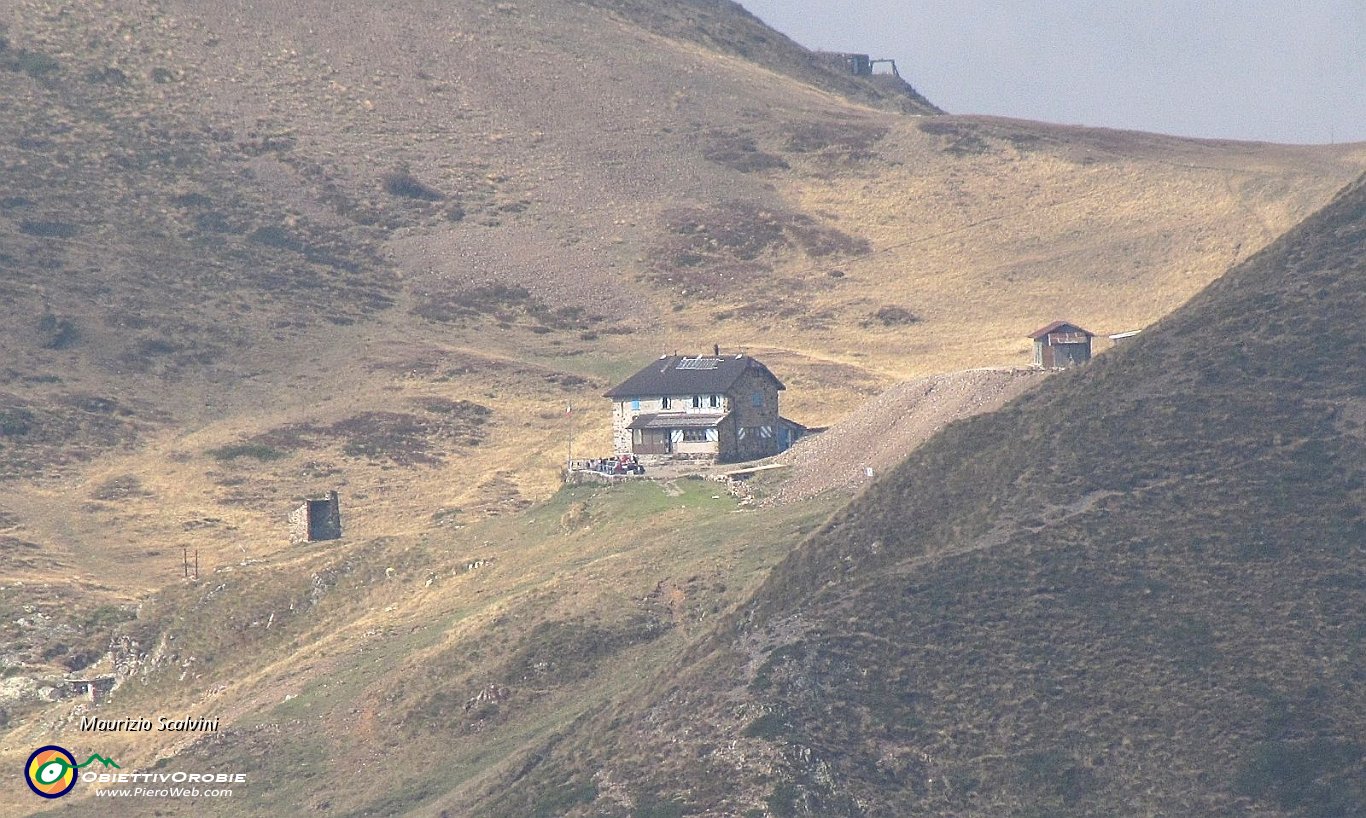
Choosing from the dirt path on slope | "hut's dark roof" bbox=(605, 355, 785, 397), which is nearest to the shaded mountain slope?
the dirt path on slope

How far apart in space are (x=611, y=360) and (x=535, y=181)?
116 feet

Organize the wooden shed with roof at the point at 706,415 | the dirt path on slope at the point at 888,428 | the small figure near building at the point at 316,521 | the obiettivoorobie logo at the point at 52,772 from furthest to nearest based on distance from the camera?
the wooden shed with roof at the point at 706,415, the small figure near building at the point at 316,521, the dirt path on slope at the point at 888,428, the obiettivoorobie logo at the point at 52,772

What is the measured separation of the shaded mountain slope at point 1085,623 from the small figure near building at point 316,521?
34.9 metres

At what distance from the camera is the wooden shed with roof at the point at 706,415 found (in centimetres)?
8300

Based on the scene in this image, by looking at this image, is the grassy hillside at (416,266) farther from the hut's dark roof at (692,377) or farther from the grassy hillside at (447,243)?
the hut's dark roof at (692,377)

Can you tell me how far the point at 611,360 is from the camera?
122750 mm

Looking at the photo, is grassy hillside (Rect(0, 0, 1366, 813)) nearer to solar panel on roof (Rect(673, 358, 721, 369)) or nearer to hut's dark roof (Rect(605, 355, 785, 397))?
hut's dark roof (Rect(605, 355, 785, 397))

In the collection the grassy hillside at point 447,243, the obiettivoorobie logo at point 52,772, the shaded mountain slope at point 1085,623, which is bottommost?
the obiettivoorobie logo at point 52,772

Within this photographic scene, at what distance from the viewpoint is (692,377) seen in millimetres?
86188

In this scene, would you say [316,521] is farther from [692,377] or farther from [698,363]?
[698,363]

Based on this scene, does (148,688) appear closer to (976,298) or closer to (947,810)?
(947,810)

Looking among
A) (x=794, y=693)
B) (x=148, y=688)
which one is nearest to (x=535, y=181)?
(x=148, y=688)

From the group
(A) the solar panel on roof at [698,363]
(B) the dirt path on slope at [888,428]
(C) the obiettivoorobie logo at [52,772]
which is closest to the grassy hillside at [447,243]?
(A) the solar panel on roof at [698,363]

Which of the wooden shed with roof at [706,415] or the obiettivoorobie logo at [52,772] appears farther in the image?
the wooden shed with roof at [706,415]
